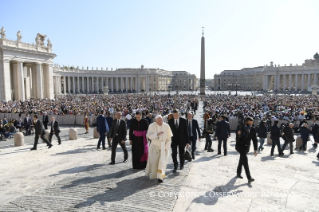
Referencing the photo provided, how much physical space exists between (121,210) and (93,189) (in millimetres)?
1110

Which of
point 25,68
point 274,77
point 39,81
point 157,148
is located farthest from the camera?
point 274,77

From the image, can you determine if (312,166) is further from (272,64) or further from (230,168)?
(272,64)

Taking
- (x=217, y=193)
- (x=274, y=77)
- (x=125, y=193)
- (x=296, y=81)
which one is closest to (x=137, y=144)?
(x=125, y=193)

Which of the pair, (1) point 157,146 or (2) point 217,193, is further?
(1) point 157,146

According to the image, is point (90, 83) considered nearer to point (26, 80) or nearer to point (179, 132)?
point (26, 80)

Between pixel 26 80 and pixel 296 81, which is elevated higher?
pixel 296 81

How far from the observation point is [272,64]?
9506 centimetres

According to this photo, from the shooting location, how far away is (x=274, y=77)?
9169 centimetres

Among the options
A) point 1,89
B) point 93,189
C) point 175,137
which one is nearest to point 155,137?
point 175,137

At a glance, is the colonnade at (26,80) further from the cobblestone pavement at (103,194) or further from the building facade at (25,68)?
the cobblestone pavement at (103,194)

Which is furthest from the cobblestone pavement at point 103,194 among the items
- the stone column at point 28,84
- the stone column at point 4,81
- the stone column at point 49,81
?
the stone column at point 28,84

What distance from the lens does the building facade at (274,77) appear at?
83.2 metres

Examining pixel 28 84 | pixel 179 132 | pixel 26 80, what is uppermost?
pixel 26 80

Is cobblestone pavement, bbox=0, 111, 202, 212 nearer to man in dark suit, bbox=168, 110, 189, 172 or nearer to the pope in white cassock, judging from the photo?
the pope in white cassock
